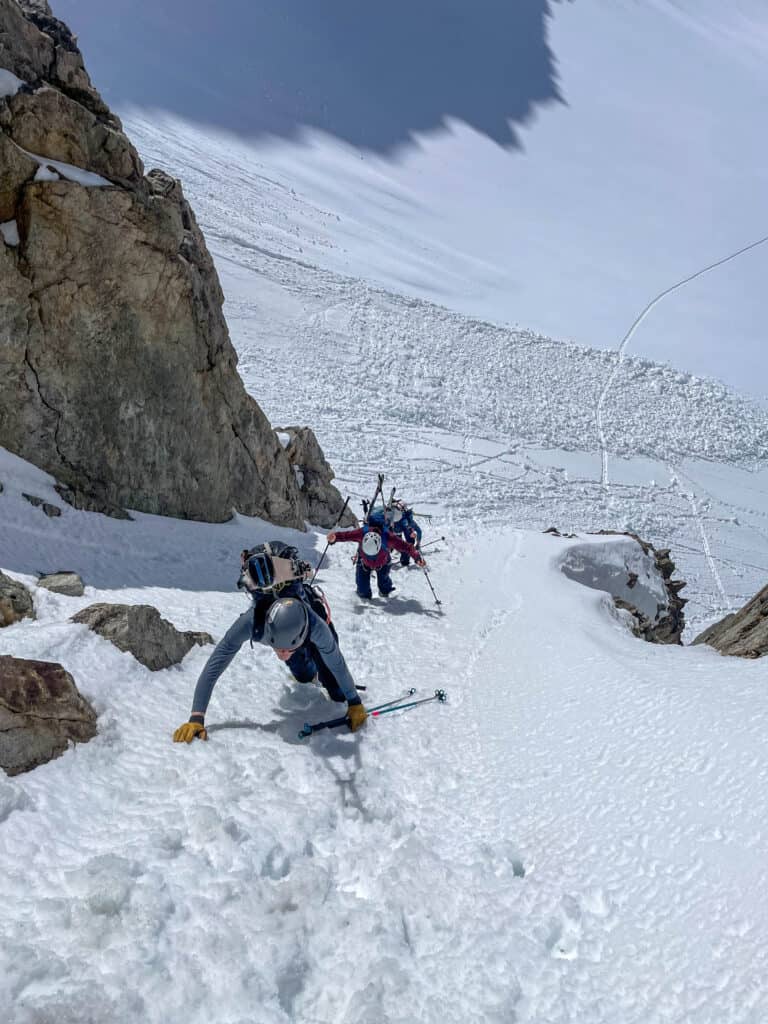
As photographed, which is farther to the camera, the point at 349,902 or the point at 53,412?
the point at 53,412

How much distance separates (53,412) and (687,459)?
1108 inches

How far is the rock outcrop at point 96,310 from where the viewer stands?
31.7ft

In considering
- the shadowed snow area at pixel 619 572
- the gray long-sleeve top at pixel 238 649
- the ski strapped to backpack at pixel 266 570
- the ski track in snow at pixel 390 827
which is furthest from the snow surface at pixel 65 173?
the shadowed snow area at pixel 619 572

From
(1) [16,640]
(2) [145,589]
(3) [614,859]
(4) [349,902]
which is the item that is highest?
(3) [614,859]

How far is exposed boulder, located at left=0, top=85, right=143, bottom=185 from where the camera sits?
31.3 ft

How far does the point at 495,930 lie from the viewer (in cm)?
345

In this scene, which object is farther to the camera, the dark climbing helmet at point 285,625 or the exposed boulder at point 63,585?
the exposed boulder at point 63,585

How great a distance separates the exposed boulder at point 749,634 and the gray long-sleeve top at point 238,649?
13.2ft

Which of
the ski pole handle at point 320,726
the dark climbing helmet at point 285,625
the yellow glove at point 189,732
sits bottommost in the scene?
the yellow glove at point 189,732

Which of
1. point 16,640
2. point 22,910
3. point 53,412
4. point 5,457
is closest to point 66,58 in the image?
point 53,412

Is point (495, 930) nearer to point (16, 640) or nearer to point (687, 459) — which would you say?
point (16, 640)

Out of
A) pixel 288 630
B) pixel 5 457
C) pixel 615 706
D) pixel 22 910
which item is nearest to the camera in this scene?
pixel 22 910

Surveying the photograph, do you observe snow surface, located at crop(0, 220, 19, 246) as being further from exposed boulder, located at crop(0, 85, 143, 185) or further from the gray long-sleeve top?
the gray long-sleeve top

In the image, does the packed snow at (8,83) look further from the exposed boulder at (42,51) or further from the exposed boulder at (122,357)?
the exposed boulder at (122,357)
